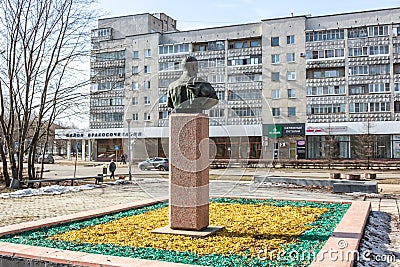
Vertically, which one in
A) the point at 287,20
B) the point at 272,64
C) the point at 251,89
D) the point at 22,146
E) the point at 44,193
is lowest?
the point at 44,193

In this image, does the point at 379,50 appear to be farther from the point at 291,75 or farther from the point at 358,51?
the point at 291,75

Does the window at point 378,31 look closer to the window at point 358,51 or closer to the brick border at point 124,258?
the window at point 358,51

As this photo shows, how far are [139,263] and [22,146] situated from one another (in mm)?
16582

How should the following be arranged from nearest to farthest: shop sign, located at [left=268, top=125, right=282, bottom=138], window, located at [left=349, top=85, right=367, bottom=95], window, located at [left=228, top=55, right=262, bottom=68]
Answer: shop sign, located at [left=268, top=125, right=282, bottom=138], window, located at [left=349, top=85, right=367, bottom=95], window, located at [left=228, top=55, right=262, bottom=68]

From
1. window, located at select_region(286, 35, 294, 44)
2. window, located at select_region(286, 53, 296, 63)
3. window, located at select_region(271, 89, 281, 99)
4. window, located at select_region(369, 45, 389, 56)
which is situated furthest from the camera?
window, located at select_region(271, 89, 281, 99)

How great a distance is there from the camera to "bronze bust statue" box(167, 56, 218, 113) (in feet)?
26.0

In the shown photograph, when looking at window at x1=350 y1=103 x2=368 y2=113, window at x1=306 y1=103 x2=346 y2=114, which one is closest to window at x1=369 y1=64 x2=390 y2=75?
window at x1=350 y1=103 x2=368 y2=113

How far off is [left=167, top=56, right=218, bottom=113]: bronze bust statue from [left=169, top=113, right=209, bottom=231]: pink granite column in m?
0.22

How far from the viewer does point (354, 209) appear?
9836 mm

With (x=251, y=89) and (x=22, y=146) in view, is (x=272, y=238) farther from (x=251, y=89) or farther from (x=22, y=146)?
(x=22, y=146)

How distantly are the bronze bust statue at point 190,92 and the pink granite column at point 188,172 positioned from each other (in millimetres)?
217

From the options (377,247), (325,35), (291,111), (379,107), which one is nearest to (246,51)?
(291,111)

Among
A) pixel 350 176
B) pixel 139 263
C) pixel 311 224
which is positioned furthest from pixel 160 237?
pixel 350 176

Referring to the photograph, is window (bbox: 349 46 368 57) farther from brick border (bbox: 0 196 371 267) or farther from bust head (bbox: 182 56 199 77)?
brick border (bbox: 0 196 371 267)
